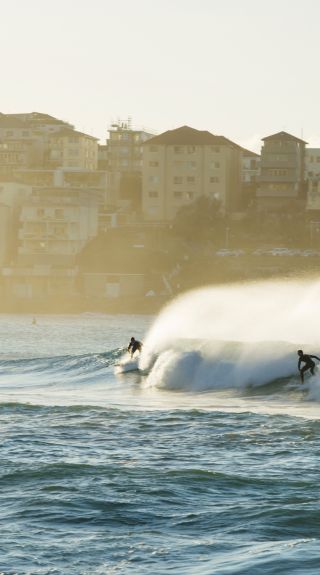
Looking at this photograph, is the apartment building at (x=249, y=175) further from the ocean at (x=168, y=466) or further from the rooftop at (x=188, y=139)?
the ocean at (x=168, y=466)

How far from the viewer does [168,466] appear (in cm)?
2292

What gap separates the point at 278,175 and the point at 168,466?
5362 inches

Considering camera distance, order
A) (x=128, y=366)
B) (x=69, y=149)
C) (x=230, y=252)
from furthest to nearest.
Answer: (x=69, y=149) < (x=230, y=252) < (x=128, y=366)

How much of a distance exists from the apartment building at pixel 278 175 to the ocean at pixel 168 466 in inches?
4522

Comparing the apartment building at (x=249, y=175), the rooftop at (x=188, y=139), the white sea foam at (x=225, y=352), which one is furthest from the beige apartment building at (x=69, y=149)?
the white sea foam at (x=225, y=352)

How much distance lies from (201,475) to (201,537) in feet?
12.2

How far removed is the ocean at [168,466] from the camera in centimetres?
1766

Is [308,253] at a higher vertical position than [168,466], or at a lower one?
higher

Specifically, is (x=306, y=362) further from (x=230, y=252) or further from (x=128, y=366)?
(x=230, y=252)

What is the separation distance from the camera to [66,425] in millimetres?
28359

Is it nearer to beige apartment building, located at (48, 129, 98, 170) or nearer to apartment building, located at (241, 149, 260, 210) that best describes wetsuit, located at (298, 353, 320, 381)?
apartment building, located at (241, 149, 260, 210)

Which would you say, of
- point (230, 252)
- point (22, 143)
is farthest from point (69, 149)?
point (230, 252)

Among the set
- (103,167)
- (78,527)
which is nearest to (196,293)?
(103,167)

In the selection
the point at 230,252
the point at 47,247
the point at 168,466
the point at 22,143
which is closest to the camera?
the point at 168,466
